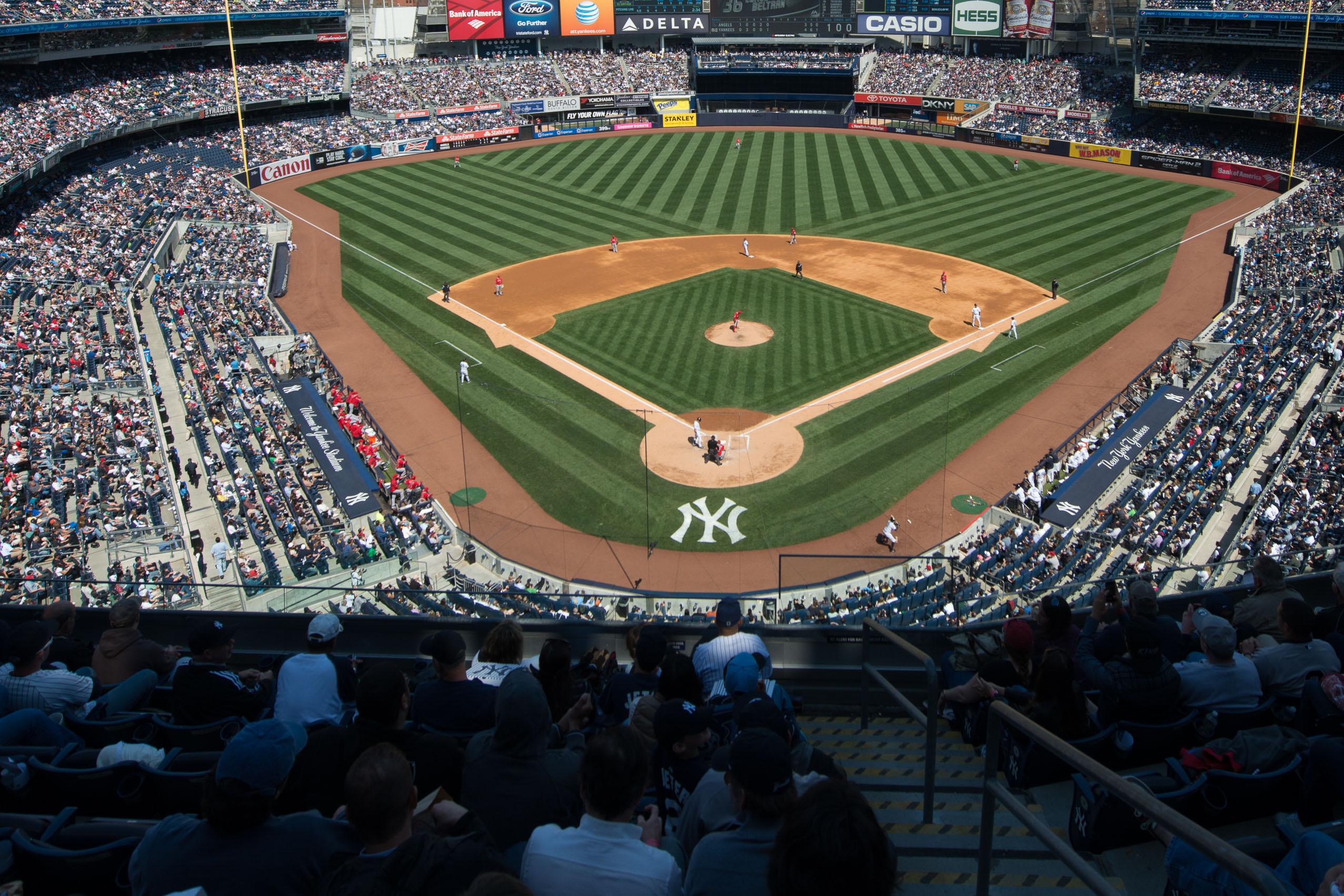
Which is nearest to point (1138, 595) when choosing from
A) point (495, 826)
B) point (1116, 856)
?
point (1116, 856)

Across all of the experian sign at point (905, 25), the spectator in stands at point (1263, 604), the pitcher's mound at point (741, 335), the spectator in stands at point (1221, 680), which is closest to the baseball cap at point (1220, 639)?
the spectator in stands at point (1221, 680)

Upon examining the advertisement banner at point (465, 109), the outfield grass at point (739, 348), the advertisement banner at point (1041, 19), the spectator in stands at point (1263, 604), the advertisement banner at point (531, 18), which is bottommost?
the outfield grass at point (739, 348)

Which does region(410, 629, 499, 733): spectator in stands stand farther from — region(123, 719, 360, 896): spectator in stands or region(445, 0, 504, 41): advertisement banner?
region(445, 0, 504, 41): advertisement banner

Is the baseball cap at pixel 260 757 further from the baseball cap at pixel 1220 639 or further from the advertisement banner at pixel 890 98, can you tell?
the advertisement banner at pixel 890 98

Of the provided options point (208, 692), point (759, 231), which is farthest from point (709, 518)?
point (759, 231)

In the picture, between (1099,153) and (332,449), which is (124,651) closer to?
(332,449)
